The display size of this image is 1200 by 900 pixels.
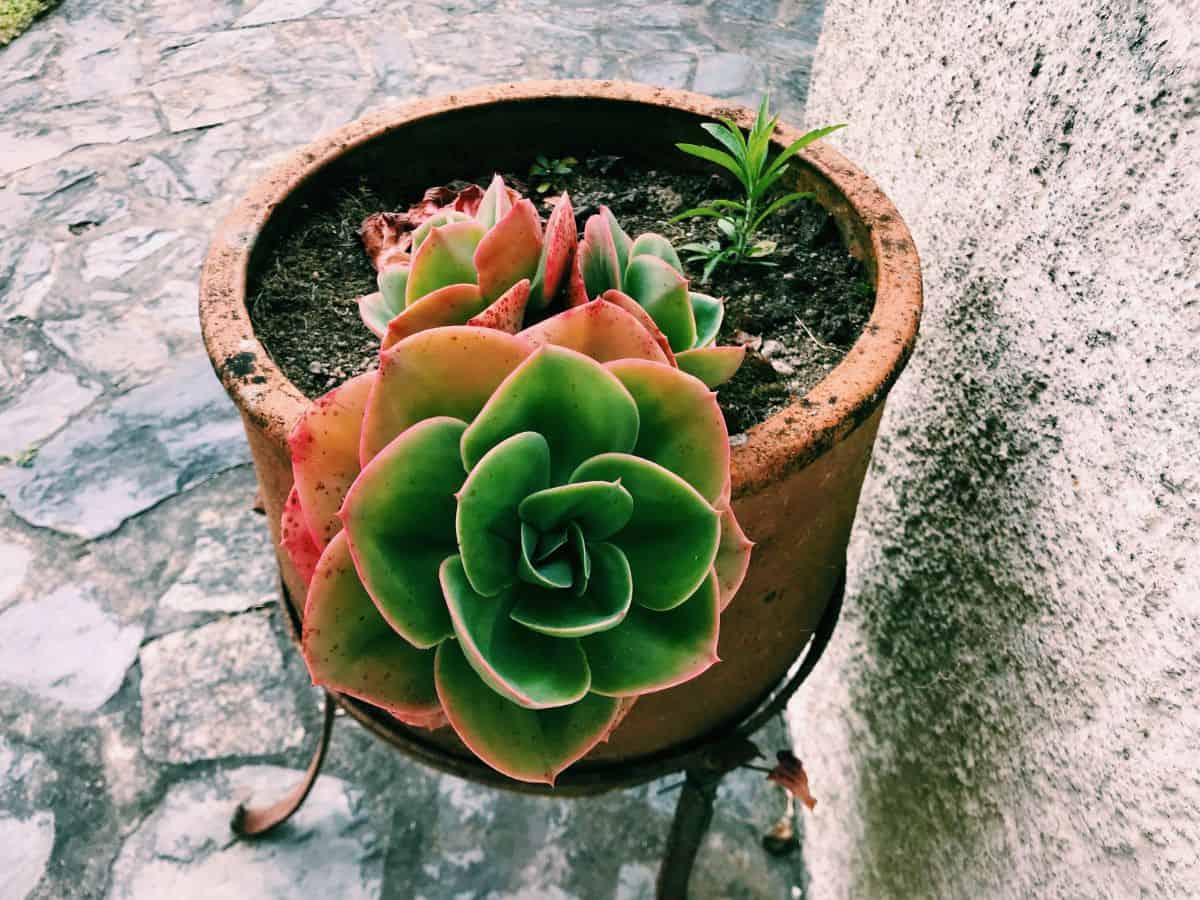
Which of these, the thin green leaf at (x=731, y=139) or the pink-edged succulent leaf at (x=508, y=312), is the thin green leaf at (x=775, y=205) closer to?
the thin green leaf at (x=731, y=139)

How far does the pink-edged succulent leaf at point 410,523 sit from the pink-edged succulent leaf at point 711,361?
0.20m

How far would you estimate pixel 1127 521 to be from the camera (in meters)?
0.69

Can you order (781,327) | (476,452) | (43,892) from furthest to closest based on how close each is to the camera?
(43,892)
(781,327)
(476,452)

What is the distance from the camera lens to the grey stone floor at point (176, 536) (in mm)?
1345

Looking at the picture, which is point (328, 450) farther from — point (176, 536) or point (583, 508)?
point (176, 536)

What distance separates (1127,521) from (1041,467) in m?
0.12

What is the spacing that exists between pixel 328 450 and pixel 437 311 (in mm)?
129

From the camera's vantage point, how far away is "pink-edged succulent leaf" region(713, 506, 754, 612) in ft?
1.97

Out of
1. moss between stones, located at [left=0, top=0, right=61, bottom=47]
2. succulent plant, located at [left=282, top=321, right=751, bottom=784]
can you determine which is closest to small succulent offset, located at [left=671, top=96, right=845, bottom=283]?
succulent plant, located at [left=282, top=321, right=751, bottom=784]

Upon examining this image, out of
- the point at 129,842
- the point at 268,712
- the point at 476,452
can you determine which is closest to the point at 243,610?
the point at 268,712

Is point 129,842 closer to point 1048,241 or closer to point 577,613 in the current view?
point 577,613

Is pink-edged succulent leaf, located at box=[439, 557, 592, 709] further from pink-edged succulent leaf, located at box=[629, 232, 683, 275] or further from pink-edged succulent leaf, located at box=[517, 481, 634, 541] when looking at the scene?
pink-edged succulent leaf, located at box=[629, 232, 683, 275]

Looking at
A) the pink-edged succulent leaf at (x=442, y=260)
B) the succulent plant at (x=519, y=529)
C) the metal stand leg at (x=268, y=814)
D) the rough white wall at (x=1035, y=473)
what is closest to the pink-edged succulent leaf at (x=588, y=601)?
the succulent plant at (x=519, y=529)

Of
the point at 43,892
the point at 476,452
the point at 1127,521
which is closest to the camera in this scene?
the point at 476,452
